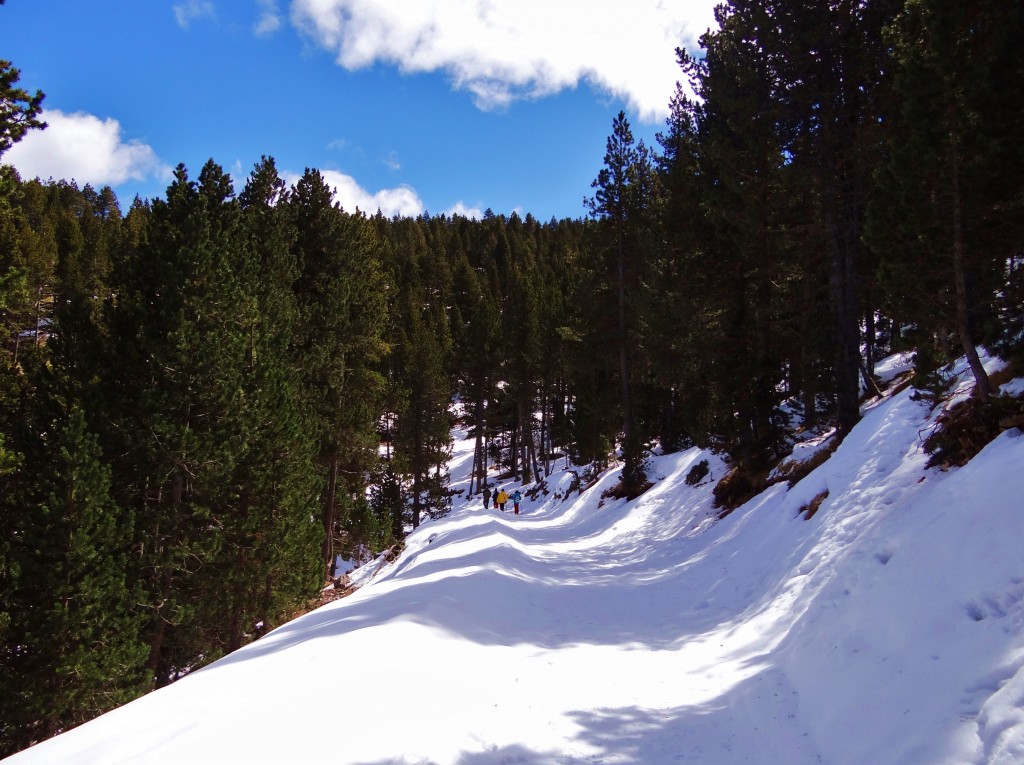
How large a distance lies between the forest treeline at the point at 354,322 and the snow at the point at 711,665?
258cm

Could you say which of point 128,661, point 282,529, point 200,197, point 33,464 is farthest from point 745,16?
point 128,661

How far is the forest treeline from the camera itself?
802 centimetres

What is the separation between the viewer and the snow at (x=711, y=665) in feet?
15.0

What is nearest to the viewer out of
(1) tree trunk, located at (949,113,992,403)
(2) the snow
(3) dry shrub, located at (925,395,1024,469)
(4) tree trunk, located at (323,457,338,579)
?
(2) the snow

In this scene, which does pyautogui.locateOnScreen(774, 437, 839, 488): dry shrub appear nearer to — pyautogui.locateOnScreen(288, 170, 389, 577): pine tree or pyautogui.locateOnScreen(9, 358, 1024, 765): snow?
pyautogui.locateOnScreen(9, 358, 1024, 765): snow

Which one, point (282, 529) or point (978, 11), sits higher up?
point (978, 11)

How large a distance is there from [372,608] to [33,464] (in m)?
7.50

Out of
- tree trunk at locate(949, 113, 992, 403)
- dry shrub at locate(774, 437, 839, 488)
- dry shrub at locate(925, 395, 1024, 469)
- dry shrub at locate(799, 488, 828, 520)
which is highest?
tree trunk at locate(949, 113, 992, 403)

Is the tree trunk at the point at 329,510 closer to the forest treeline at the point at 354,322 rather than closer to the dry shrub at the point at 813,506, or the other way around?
the forest treeline at the point at 354,322

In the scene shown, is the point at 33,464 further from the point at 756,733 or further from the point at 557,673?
the point at 756,733

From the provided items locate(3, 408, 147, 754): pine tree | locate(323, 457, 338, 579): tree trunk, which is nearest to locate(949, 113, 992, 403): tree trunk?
locate(3, 408, 147, 754): pine tree

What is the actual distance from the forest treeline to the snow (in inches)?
102

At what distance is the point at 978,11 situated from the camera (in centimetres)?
773

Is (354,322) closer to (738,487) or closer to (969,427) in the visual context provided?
(738,487)
